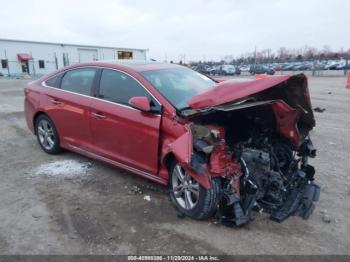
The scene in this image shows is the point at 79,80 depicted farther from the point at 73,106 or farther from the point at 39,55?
the point at 39,55

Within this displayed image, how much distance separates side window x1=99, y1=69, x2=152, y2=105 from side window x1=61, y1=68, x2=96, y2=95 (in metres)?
0.29

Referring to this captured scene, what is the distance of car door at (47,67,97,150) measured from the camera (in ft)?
15.6

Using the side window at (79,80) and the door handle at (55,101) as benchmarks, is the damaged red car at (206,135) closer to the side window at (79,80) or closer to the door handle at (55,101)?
the side window at (79,80)

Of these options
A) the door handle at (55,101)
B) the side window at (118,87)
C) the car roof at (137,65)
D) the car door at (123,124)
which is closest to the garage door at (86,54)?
the door handle at (55,101)

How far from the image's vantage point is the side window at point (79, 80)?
4827mm

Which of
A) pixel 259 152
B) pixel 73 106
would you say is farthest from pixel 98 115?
pixel 259 152

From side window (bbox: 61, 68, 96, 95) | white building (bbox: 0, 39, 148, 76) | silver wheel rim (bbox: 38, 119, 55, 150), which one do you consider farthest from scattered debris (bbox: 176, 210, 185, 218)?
white building (bbox: 0, 39, 148, 76)

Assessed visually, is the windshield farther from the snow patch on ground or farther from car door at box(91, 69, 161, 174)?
the snow patch on ground

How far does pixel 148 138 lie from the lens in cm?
387

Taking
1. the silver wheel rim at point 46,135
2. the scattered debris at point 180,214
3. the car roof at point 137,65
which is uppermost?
the car roof at point 137,65

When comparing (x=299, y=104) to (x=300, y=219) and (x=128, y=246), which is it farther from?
(x=128, y=246)

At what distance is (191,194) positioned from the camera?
362 centimetres

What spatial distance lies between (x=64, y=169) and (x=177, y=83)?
222cm

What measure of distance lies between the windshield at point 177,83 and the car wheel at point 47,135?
2161 mm
